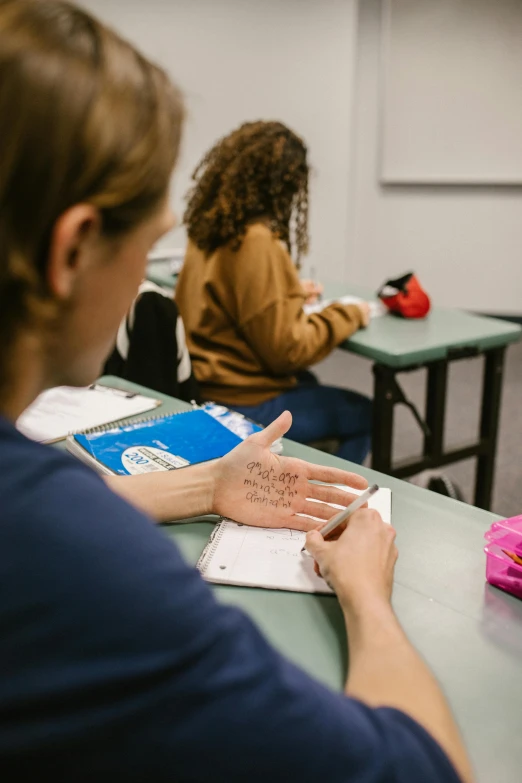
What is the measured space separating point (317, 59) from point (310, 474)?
414cm

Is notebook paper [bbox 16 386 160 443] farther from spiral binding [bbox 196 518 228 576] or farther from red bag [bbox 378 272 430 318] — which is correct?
red bag [bbox 378 272 430 318]

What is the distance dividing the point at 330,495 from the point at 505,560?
0.81ft

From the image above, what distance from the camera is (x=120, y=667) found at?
0.39m

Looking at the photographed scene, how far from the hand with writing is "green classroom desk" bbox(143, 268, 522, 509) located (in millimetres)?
1037

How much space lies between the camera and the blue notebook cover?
1109 mm

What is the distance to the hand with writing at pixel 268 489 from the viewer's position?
97cm

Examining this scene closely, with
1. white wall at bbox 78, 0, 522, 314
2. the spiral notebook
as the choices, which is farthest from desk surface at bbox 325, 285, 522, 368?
white wall at bbox 78, 0, 522, 314

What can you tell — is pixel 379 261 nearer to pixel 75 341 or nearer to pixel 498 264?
pixel 498 264

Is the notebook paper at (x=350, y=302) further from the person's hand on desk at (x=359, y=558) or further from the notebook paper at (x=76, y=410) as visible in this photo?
the person's hand on desk at (x=359, y=558)

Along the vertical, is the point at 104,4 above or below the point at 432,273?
above

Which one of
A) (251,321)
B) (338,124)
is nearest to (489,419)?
(251,321)

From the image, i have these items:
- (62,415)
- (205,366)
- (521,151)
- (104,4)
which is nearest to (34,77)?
(62,415)

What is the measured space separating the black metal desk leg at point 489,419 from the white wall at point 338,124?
2.29 m

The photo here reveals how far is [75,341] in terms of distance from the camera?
0.49 meters
